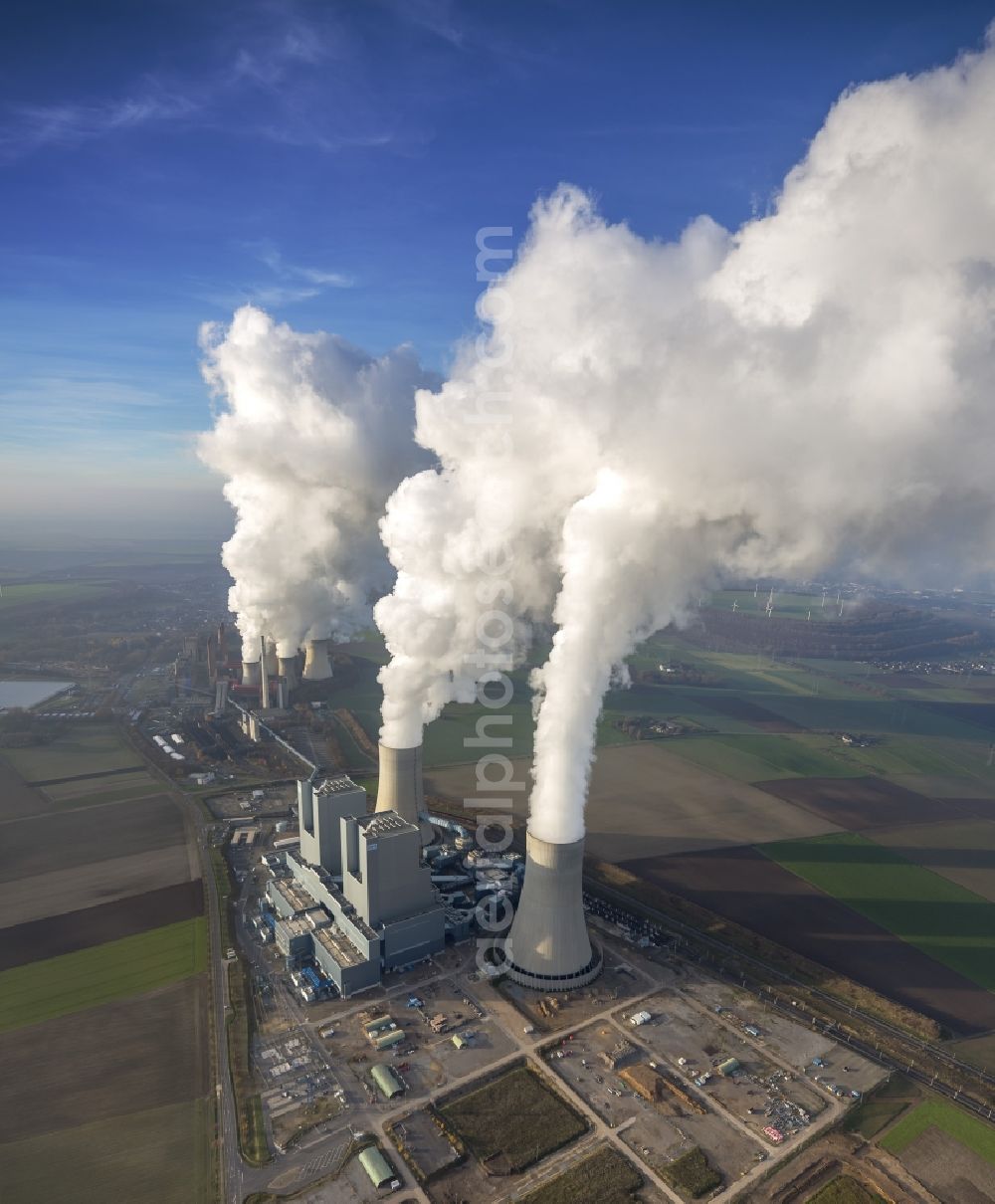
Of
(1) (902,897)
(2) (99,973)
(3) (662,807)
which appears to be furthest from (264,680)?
(1) (902,897)

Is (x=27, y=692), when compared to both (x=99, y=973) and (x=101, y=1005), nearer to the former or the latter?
(x=99, y=973)

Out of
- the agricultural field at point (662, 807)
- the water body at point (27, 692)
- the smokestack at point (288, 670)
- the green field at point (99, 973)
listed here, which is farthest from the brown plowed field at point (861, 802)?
the water body at point (27, 692)

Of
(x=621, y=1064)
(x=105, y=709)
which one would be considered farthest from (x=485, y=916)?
(x=105, y=709)

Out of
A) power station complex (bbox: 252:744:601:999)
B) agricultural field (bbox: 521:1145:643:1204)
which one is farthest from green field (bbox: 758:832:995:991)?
agricultural field (bbox: 521:1145:643:1204)

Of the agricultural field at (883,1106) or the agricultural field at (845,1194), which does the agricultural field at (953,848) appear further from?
the agricultural field at (845,1194)

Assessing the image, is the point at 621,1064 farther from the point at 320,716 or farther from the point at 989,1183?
the point at 320,716

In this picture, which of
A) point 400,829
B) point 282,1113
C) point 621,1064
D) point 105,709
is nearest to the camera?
point 282,1113
